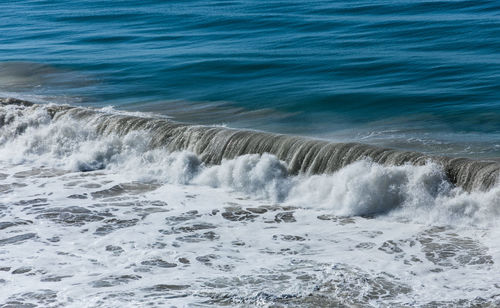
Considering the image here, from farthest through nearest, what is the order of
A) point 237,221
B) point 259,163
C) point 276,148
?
point 276,148, point 259,163, point 237,221

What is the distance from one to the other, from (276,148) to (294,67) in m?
7.01

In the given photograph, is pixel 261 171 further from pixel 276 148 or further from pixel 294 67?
pixel 294 67

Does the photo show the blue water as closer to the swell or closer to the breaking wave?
the swell

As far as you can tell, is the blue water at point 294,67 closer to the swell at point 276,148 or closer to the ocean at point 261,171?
the ocean at point 261,171

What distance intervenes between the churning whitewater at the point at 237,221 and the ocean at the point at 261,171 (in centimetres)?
3

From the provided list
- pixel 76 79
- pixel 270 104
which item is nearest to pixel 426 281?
pixel 270 104

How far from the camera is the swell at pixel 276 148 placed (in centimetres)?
1148

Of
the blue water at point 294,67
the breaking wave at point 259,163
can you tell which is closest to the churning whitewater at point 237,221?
the breaking wave at point 259,163

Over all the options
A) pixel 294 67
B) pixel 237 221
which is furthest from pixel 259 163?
pixel 294 67

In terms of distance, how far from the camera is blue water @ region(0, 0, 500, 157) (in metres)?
15.3

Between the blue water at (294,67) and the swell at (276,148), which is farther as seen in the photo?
the blue water at (294,67)

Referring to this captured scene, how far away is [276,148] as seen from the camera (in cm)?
1345

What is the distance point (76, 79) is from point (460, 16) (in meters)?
11.5

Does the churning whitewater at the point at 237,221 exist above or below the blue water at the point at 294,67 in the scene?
below
